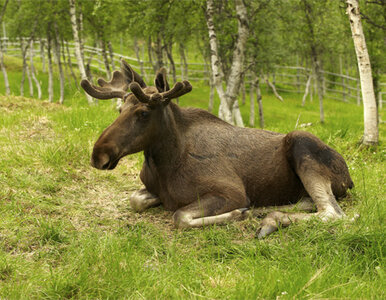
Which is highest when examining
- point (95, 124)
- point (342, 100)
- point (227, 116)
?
point (95, 124)

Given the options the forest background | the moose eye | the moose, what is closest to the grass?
the forest background

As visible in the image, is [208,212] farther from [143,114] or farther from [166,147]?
[143,114]

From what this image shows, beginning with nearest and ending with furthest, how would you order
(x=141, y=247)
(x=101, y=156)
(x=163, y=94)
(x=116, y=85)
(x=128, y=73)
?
(x=141, y=247) < (x=101, y=156) < (x=163, y=94) < (x=128, y=73) < (x=116, y=85)

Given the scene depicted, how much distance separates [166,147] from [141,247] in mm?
1606

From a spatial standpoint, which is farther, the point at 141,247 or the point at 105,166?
the point at 105,166

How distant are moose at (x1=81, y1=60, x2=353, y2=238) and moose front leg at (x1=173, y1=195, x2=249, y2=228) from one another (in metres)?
0.01

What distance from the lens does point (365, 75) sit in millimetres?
10492

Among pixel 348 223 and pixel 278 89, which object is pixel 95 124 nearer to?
pixel 348 223

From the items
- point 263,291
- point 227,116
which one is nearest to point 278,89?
point 227,116

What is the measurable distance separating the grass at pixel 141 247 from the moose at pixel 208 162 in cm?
27

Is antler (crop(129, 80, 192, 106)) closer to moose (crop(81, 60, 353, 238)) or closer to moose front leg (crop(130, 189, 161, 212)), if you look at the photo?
moose (crop(81, 60, 353, 238))

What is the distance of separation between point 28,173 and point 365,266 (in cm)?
515

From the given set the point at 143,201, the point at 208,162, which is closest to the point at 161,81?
the point at 208,162

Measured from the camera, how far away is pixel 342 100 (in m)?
41.0
